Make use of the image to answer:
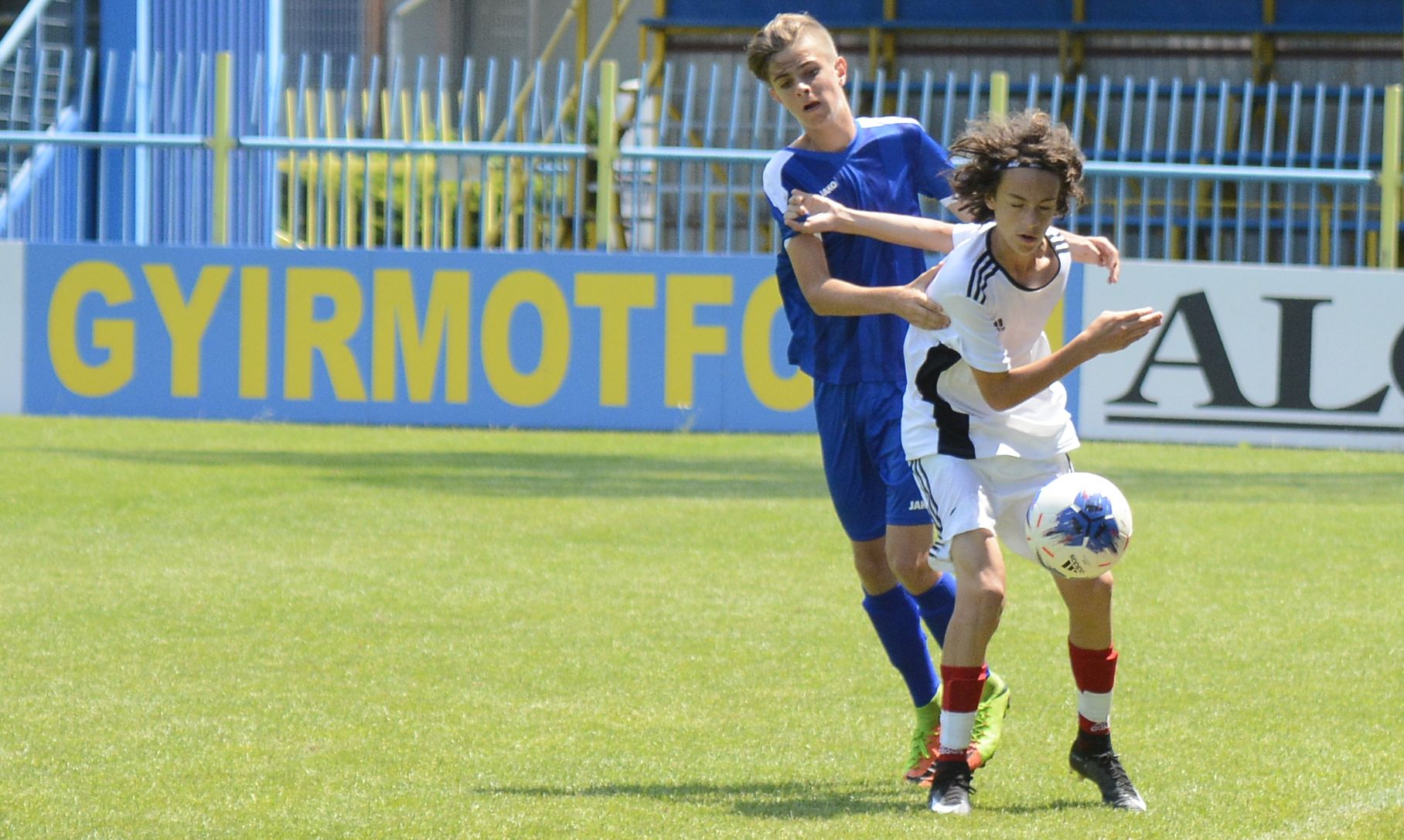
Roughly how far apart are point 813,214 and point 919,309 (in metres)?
0.41

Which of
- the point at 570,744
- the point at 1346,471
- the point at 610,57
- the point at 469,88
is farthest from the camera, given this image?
the point at 610,57

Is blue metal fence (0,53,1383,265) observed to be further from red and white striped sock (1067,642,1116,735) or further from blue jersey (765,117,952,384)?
red and white striped sock (1067,642,1116,735)

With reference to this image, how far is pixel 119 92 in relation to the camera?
1706 cm

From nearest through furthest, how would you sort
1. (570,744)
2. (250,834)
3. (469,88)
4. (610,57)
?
(250,834)
(570,744)
(469,88)
(610,57)

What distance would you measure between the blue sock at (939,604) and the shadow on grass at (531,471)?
5.20 metres

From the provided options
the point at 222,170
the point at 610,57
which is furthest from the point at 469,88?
the point at 610,57

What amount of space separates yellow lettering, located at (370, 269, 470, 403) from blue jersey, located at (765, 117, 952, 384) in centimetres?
863

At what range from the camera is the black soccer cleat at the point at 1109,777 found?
170 inches

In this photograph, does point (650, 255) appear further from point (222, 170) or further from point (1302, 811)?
point (1302, 811)

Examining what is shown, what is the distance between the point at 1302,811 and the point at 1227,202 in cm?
1044

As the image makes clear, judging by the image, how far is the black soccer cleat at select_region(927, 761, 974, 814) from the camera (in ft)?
14.0

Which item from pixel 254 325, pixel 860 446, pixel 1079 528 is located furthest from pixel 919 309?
pixel 254 325

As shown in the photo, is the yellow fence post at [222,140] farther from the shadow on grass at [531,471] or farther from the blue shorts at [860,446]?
the blue shorts at [860,446]

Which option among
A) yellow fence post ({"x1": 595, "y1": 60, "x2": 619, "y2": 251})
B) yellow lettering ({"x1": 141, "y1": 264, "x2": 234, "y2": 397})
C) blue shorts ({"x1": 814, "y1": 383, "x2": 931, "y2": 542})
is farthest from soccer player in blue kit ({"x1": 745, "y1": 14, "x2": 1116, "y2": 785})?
yellow lettering ({"x1": 141, "y1": 264, "x2": 234, "y2": 397})
